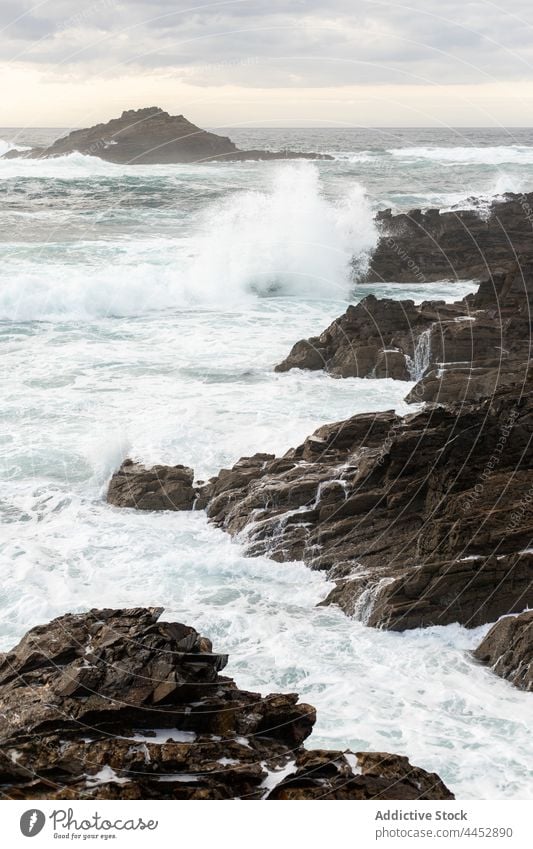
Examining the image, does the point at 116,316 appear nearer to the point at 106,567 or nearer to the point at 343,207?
the point at 343,207

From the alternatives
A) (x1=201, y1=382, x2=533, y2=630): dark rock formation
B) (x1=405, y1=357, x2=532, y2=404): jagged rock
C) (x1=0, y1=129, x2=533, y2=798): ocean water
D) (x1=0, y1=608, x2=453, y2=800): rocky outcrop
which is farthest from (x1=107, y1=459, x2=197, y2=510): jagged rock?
(x1=0, y1=608, x2=453, y2=800): rocky outcrop

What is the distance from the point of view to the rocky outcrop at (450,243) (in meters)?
34.3

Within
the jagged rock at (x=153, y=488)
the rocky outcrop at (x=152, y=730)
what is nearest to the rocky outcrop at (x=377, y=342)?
the jagged rock at (x=153, y=488)

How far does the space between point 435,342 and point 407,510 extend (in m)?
9.26

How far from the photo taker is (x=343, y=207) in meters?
41.8

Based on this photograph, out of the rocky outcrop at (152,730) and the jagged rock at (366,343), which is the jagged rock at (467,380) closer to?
the jagged rock at (366,343)

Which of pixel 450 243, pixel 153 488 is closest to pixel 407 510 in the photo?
pixel 153 488

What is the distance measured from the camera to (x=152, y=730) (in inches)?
341

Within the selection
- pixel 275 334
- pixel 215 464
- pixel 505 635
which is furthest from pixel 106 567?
pixel 275 334

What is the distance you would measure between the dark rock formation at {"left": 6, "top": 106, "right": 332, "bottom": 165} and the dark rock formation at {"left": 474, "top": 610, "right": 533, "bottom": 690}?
67.5 metres

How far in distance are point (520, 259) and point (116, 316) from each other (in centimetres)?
1357

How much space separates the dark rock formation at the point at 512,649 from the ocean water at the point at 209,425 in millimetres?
233

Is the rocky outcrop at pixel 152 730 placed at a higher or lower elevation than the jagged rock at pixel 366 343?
lower

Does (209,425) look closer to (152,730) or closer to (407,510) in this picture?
(407,510)
